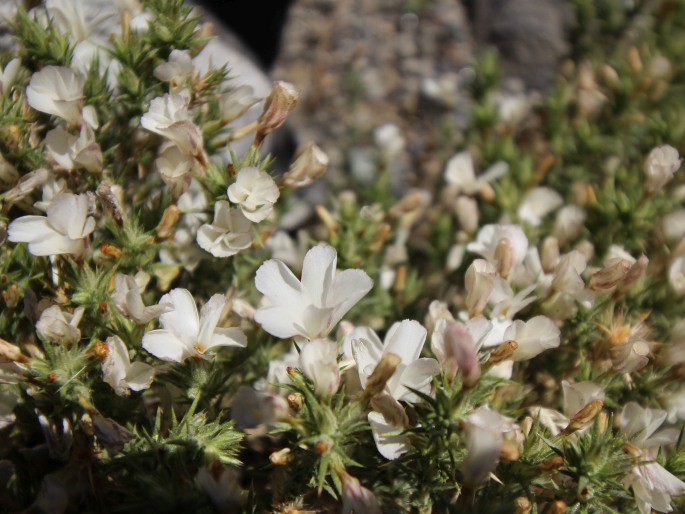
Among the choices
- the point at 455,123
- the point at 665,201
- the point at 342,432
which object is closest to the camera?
the point at 342,432

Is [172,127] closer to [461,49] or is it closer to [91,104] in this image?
[91,104]

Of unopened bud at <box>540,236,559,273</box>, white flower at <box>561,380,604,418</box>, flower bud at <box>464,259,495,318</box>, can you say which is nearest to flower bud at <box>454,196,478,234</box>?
unopened bud at <box>540,236,559,273</box>

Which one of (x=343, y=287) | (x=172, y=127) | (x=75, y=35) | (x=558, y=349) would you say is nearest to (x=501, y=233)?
(x=558, y=349)

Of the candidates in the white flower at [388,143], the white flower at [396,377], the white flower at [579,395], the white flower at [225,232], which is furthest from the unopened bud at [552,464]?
the white flower at [388,143]

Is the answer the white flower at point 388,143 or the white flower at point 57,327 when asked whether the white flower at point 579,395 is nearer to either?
the white flower at point 57,327

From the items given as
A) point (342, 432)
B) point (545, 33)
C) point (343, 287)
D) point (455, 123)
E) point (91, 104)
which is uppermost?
Answer: point (91, 104)

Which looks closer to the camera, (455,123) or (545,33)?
(455,123)

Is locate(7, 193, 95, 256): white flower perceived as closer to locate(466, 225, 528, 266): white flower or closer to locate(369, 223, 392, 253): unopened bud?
locate(369, 223, 392, 253): unopened bud

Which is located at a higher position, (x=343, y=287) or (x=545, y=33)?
(x=343, y=287)
